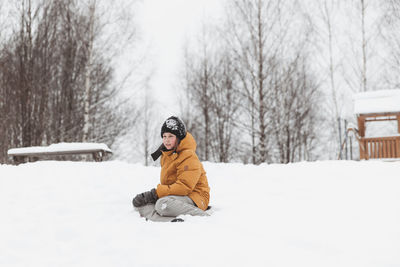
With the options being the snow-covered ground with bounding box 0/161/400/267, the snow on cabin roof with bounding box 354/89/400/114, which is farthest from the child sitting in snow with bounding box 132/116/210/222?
the snow on cabin roof with bounding box 354/89/400/114

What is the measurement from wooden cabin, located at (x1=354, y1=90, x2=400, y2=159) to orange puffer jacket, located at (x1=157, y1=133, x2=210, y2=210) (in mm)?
8446

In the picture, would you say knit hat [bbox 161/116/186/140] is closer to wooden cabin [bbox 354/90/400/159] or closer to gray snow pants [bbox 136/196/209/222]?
gray snow pants [bbox 136/196/209/222]

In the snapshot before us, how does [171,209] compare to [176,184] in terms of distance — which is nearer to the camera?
[171,209]

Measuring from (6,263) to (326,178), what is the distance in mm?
4506

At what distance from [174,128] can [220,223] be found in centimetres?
113

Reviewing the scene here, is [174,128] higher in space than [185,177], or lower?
higher

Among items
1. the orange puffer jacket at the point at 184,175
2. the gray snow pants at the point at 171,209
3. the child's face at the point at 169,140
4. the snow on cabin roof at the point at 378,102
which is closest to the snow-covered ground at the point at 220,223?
the gray snow pants at the point at 171,209

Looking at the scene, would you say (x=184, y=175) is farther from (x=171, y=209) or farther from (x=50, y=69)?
(x=50, y=69)

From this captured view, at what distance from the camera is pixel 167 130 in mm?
3826

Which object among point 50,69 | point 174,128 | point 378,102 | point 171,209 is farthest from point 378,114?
point 50,69

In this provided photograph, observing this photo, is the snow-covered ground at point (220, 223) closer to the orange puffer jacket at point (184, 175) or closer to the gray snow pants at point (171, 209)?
the gray snow pants at point (171, 209)

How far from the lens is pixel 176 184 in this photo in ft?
12.3

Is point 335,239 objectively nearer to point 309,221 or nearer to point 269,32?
point 309,221

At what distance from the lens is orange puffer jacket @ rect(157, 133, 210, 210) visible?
374 cm
